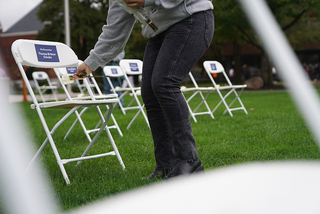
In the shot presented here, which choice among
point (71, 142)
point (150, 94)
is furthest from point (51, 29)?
point (150, 94)

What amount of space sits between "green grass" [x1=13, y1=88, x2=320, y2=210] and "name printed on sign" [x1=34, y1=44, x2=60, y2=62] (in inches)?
33.8

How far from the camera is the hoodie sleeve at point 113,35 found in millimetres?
2338

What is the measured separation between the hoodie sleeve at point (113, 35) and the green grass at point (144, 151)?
31.8 inches

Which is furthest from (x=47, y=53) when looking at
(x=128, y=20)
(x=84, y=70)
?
(x=128, y=20)

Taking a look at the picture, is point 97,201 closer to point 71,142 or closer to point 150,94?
point 150,94

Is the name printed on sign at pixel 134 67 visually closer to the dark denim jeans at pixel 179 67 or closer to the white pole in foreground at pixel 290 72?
the white pole in foreground at pixel 290 72

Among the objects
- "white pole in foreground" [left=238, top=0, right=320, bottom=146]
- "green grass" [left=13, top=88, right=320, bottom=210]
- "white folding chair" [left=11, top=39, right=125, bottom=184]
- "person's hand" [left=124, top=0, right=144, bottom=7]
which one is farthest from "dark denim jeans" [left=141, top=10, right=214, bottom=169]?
"white pole in foreground" [left=238, top=0, right=320, bottom=146]

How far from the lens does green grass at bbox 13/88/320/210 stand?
2.28 metres

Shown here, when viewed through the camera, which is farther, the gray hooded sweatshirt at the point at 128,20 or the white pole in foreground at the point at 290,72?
the white pole in foreground at the point at 290,72

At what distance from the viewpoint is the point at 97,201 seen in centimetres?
200

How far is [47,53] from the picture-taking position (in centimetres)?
274

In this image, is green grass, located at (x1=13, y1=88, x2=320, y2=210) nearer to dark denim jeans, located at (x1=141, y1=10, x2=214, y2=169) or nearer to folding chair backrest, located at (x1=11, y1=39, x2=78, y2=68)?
dark denim jeans, located at (x1=141, y1=10, x2=214, y2=169)

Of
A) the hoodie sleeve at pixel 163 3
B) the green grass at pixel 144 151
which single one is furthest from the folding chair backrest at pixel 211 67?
the hoodie sleeve at pixel 163 3

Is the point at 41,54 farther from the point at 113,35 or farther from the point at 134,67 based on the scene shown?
the point at 134,67
